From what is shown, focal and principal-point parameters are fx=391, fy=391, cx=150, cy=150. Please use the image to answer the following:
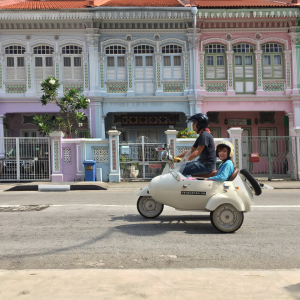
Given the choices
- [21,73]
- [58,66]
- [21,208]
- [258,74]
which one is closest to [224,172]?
[21,208]

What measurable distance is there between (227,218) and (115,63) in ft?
53.3

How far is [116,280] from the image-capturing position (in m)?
3.69

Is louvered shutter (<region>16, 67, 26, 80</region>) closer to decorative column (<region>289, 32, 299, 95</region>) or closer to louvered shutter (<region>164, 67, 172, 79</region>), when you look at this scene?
louvered shutter (<region>164, 67, 172, 79</region>)

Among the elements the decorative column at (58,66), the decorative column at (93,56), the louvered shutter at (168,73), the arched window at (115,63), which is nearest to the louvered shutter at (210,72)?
the louvered shutter at (168,73)

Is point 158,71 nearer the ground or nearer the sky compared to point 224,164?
nearer the sky

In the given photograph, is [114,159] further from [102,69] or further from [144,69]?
[144,69]

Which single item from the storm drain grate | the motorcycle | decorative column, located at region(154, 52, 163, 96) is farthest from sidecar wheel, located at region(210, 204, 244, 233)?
decorative column, located at region(154, 52, 163, 96)

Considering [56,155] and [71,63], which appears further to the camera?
[71,63]

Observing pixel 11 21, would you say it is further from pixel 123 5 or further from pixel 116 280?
pixel 116 280

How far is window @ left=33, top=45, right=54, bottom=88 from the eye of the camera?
20.7 metres

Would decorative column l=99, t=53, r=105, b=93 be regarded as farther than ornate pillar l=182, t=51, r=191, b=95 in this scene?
No

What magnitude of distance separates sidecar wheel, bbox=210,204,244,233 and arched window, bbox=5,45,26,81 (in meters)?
17.3

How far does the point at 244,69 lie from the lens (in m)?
21.1

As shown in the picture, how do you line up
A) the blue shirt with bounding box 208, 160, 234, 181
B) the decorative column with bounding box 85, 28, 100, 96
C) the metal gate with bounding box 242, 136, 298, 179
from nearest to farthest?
the blue shirt with bounding box 208, 160, 234, 181, the metal gate with bounding box 242, 136, 298, 179, the decorative column with bounding box 85, 28, 100, 96
